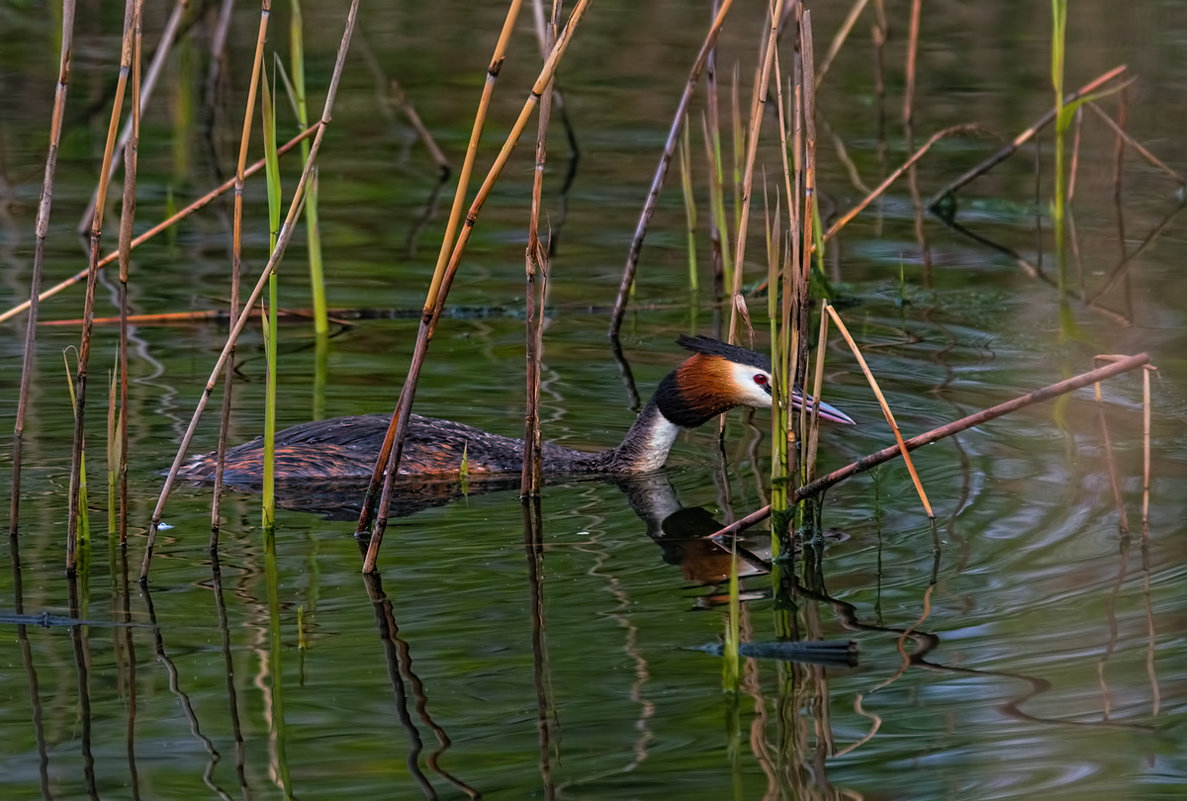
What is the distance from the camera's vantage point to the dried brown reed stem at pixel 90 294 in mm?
4512

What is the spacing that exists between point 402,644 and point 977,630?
1.57 m

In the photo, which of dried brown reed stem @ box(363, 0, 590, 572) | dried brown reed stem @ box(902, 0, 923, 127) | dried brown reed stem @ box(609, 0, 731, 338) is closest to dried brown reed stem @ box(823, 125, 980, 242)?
dried brown reed stem @ box(609, 0, 731, 338)

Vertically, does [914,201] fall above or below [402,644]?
above

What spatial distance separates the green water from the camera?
3.95 m

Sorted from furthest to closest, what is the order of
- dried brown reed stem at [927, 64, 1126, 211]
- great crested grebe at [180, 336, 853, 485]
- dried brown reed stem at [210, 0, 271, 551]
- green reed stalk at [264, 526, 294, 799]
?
dried brown reed stem at [927, 64, 1126, 211] < great crested grebe at [180, 336, 853, 485] < dried brown reed stem at [210, 0, 271, 551] < green reed stalk at [264, 526, 294, 799]

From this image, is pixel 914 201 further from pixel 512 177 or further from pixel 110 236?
pixel 110 236

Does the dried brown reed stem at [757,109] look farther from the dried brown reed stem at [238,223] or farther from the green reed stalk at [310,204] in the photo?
the green reed stalk at [310,204]

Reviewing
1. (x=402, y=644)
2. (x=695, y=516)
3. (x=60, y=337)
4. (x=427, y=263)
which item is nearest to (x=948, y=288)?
(x=427, y=263)

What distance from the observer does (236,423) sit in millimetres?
7016

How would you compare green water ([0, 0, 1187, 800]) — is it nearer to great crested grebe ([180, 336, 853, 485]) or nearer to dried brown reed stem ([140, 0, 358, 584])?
great crested grebe ([180, 336, 853, 485])

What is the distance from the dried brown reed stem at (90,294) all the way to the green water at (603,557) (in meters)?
0.19

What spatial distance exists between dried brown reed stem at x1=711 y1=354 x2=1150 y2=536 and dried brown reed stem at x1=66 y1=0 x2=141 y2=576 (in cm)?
195

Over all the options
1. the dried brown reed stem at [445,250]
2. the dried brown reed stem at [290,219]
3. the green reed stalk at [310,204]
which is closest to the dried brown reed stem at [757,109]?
the dried brown reed stem at [445,250]

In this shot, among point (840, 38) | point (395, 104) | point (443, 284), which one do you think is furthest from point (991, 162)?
point (443, 284)
